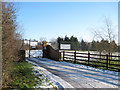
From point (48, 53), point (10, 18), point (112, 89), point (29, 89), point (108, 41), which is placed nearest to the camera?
point (29, 89)

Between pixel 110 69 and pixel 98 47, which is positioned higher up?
pixel 98 47

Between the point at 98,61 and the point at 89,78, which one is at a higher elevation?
the point at 98,61

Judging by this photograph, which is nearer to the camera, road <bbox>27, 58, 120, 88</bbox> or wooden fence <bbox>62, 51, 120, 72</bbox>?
road <bbox>27, 58, 120, 88</bbox>

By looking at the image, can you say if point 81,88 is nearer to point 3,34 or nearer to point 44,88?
point 44,88

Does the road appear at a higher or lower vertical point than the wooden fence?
lower

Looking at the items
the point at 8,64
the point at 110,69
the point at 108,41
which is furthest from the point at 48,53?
the point at 8,64

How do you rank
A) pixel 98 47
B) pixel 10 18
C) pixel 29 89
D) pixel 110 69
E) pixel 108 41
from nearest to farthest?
1. pixel 29 89
2. pixel 10 18
3. pixel 110 69
4. pixel 98 47
5. pixel 108 41

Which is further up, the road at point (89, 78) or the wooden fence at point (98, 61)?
the wooden fence at point (98, 61)

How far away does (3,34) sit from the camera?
422 cm

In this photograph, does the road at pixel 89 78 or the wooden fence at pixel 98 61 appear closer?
the road at pixel 89 78

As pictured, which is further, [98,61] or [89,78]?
[98,61]

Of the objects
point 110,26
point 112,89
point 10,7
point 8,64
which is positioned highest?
point 110,26

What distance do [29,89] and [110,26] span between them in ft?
49.1

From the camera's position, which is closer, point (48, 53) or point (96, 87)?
point (96, 87)
